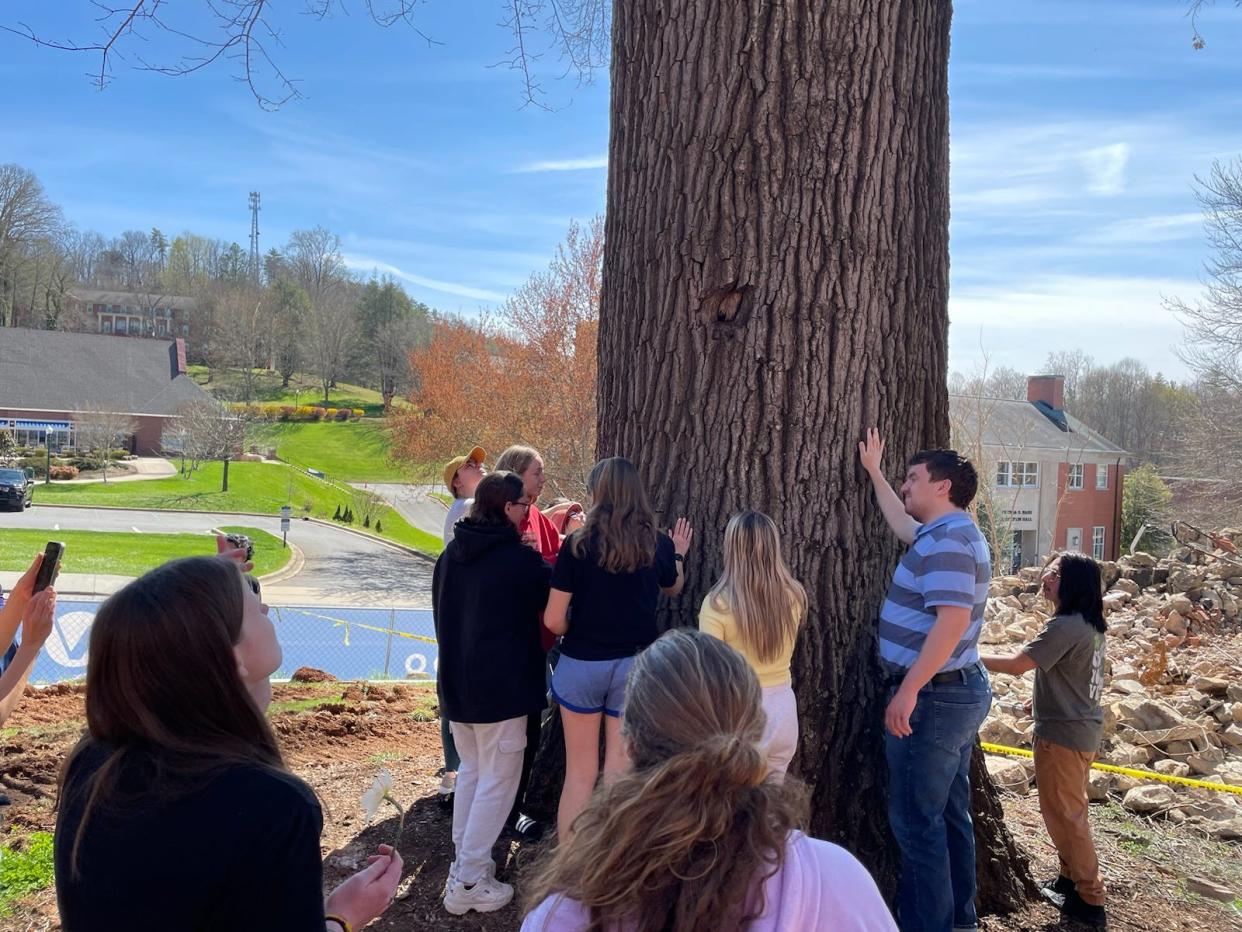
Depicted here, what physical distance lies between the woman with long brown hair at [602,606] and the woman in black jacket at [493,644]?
0.15 m

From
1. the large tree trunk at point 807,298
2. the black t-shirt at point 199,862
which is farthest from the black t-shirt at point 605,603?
the black t-shirt at point 199,862

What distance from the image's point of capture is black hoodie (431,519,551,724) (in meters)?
3.71

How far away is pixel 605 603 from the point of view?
11.8 feet

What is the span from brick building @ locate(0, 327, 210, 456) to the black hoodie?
163ft

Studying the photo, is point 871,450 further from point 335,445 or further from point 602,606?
point 335,445

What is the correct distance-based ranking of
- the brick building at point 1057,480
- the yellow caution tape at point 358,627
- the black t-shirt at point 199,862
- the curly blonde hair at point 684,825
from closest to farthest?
the curly blonde hair at point 684,825 → the black t-shirt at point 199,862 → the yellow caution tape at point 358,627 → the brick building at point 1057,480

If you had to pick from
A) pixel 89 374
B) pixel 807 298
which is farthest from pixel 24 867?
pixel 89 374

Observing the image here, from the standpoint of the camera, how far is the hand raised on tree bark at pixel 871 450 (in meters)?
3.76

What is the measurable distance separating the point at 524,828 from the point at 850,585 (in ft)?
5.93

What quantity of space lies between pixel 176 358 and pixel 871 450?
63014 millimetres

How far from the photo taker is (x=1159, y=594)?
44.0 feet

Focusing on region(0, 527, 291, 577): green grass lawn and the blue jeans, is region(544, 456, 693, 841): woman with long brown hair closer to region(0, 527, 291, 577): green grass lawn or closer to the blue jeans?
the blue jeans

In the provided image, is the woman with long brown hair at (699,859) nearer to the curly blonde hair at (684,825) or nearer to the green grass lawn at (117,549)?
the curly blonde hair at (684,825)

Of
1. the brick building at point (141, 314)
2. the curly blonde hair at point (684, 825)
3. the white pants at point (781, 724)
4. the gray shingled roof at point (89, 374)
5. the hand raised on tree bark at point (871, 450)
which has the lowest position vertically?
the white pants at point (781, 724)
